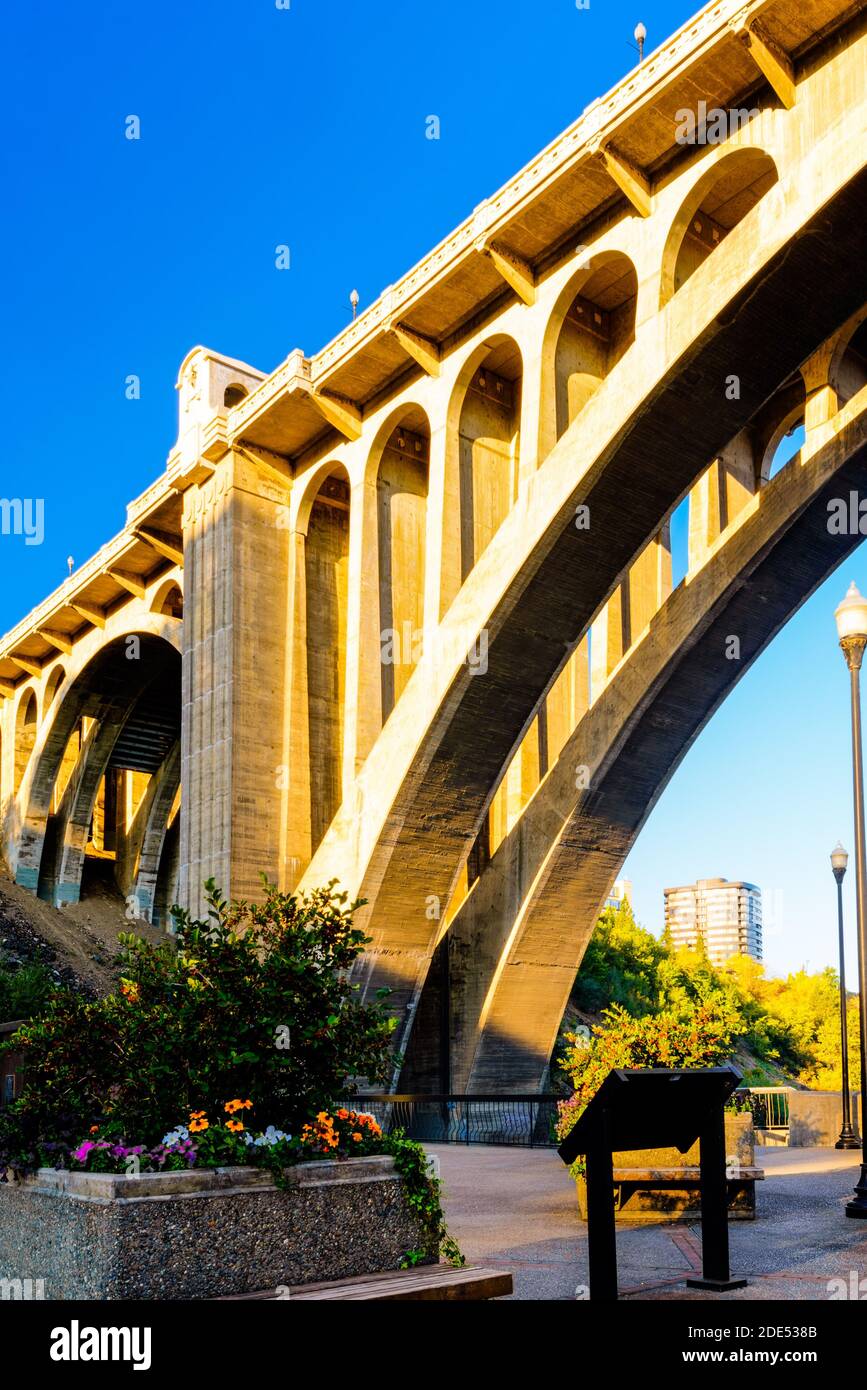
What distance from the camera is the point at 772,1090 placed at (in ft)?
85.4

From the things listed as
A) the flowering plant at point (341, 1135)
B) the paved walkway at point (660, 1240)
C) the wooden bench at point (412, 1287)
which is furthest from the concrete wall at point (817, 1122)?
the wooden bench at point (412, 1287)

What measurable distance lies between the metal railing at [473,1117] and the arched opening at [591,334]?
36.3 ft

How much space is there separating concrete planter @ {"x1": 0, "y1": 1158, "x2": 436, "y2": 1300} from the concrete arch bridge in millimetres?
13297

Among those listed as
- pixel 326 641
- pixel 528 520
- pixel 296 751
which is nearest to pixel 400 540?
pixel 326 641

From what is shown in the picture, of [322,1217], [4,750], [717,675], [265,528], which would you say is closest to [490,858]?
[717,675]

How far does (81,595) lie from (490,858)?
55.1 feet

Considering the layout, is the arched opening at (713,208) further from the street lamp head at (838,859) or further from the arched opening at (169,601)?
the arched opening at (169,601)

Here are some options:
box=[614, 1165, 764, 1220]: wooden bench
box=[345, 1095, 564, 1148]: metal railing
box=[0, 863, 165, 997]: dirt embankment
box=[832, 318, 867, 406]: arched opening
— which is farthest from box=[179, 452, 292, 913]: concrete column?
box=[614, 1165, 764, 1220]: wooden bench

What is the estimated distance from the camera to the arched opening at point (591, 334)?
21641mm

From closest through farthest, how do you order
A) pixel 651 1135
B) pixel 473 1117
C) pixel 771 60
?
pixel 651 1135 < pixel 771 60 < pixel 473 1117

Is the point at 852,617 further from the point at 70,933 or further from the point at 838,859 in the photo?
the point at 70,933

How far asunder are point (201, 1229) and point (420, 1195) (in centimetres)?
117

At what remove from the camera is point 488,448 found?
24219mm

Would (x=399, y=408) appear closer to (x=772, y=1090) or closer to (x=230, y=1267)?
(x=772, y=1090)
